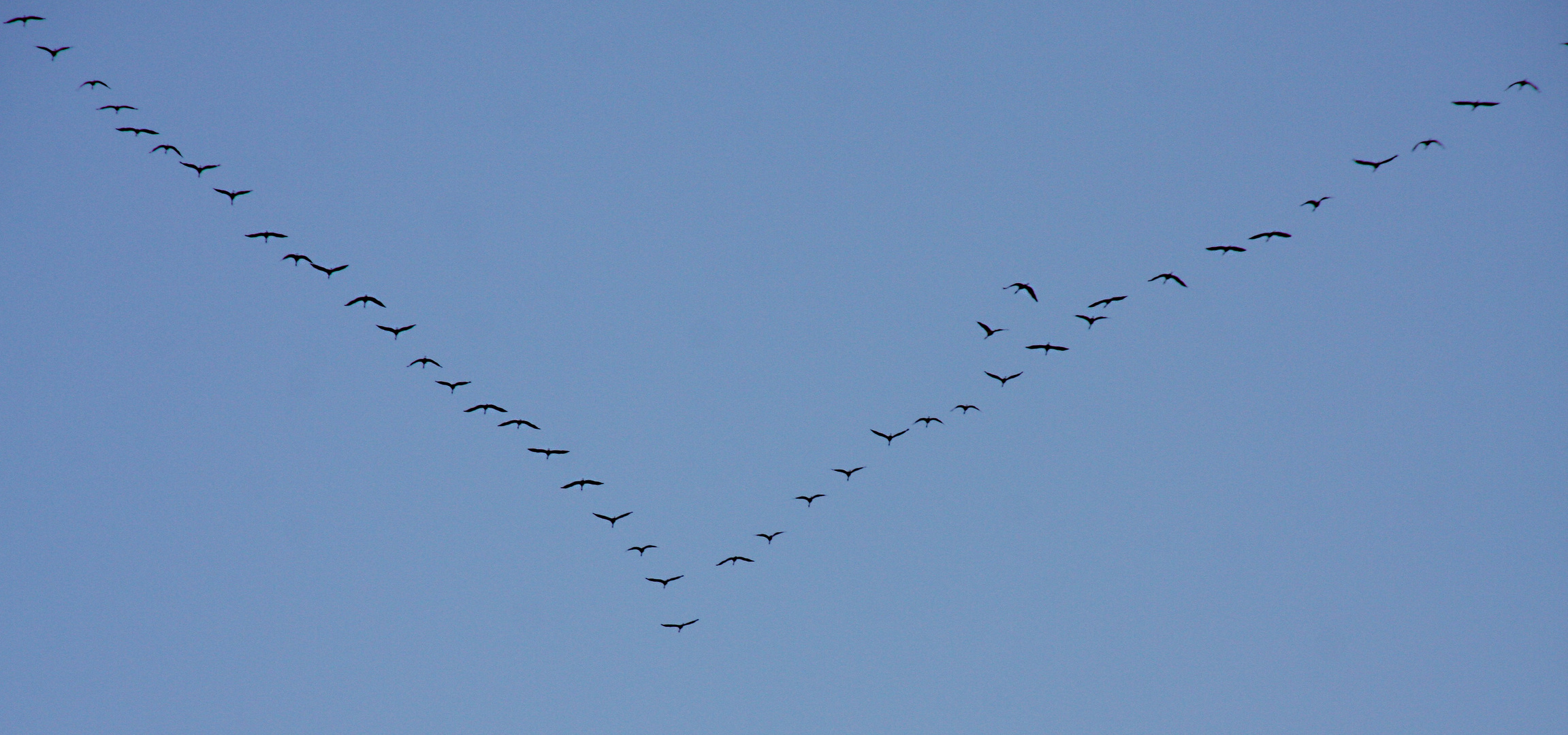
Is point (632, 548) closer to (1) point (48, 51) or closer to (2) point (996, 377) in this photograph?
(2) point (996, 377)

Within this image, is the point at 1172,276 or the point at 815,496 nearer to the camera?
the point at 1172,276

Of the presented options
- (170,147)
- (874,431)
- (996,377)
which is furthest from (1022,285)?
(170,147)

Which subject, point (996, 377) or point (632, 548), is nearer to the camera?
point (996, 377)

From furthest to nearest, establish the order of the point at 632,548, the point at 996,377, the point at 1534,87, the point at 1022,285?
the point at 632,548, the point at 996,377, the point at 1534,87, the point at 1022,285

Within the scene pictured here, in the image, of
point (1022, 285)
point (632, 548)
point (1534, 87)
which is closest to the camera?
point (1022, 285)

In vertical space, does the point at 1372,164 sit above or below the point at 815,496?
above

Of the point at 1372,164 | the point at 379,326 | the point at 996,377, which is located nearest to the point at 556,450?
the point at 379,326

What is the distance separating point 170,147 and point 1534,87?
56494mm

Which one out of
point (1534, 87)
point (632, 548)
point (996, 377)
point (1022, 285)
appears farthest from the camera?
point (632, 548)

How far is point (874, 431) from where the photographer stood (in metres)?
70.1

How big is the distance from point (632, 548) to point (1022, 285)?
2449 cm

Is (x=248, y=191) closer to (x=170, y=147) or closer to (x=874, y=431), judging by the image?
(x=170, y=147)

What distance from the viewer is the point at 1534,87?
6216cm

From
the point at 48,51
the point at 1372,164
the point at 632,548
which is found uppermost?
the point at 48,51
